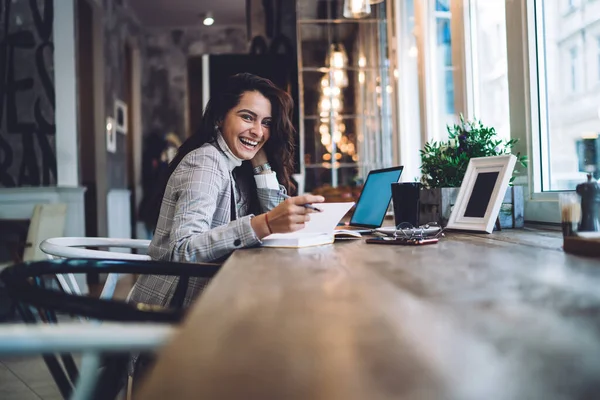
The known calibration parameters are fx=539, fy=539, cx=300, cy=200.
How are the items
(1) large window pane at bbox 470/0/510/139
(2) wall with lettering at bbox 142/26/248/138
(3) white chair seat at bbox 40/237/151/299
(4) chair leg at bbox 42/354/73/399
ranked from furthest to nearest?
(2) wall with lettering at bbox 142/26/248/138 < (1) large window pane at bbox 470/0/510/139 < (3) white chair seat at bbox 40/237/151/299 < (4) chair leg at bbox 42/354/73/399

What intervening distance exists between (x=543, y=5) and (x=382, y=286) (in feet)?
4.80

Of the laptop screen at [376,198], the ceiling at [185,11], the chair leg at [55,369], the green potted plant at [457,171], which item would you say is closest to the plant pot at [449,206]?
the green potted plant at [457,171]

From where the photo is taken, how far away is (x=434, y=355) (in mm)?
395

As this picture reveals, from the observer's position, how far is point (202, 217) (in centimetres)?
140

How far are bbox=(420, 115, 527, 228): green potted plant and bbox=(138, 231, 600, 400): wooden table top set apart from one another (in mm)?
872

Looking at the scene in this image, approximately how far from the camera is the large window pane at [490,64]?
2.11 m

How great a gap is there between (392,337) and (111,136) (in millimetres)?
6310

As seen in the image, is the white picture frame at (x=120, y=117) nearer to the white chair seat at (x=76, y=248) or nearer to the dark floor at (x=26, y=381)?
the dark floor at (x=26, y=381)

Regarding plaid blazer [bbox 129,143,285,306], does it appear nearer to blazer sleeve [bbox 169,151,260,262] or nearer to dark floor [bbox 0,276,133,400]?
blazer sleeve [bbox 169,151,260,262]

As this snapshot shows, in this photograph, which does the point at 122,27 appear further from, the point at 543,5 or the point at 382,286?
the point at 382,286

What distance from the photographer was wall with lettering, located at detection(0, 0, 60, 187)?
4777 mm

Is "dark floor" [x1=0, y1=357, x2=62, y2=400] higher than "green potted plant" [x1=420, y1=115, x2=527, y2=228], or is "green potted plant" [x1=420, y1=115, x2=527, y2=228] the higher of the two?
"green potted plant" [x1=420, y1=115, x2=527, y2=228]

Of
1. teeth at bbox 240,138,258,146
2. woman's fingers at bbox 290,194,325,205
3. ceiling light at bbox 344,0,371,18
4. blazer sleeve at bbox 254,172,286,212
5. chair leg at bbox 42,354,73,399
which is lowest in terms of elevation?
chair leg at bbox 42,354,73,399

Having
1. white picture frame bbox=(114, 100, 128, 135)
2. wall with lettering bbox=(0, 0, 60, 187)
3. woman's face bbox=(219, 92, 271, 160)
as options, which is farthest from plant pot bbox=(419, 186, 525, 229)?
white picture frame bbox=(114, 100, 128, 135)
